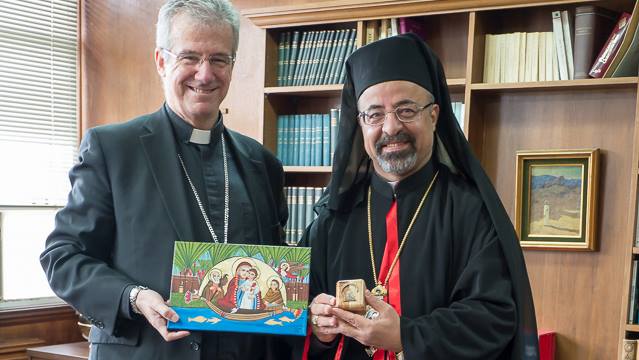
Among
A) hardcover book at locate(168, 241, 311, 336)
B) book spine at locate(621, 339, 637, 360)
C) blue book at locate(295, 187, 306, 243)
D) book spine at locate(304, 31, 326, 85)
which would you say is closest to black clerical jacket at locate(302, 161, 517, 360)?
hardcover book at locate(168, 241, 311, 336)

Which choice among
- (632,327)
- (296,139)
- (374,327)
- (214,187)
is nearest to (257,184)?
(214,187)

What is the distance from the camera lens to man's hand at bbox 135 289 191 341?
2055 mm

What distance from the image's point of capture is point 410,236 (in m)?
2.41

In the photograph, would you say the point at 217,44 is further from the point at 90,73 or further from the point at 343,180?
the point at 90,73

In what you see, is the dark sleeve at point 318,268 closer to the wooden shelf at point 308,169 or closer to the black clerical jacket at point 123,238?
Answer: the black clerical jacket at point 123,238

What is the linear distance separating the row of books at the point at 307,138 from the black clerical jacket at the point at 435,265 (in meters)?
2.20

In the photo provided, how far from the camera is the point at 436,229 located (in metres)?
2.36

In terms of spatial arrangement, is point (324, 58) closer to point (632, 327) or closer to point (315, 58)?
point (315, 58)

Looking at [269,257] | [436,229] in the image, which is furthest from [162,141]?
[436,229]

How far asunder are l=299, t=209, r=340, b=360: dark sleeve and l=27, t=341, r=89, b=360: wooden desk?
8.26 feet

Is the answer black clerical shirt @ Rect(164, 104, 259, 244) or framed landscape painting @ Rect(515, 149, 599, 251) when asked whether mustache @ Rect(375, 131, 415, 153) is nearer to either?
black clerical shirt @ Rect(164, 104, 259, 244)

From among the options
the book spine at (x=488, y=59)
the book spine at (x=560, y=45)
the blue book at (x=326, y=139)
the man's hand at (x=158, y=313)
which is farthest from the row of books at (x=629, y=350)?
the man's hand at (x=158, y=313)

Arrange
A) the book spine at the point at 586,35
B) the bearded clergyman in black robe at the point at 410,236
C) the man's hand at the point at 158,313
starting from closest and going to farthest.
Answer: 1. the man's hand at the point at 158,313
2. the bearded clergyman in black robe at the point at 410,236
3. the book spine at the point at 586,35

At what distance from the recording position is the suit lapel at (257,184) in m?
2.51
